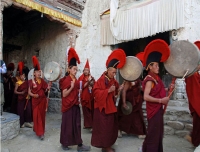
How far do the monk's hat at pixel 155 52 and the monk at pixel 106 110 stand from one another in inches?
19.9

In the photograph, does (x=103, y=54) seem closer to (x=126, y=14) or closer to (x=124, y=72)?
(x=126, y=14)

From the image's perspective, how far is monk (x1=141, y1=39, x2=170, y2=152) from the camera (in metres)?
2.65

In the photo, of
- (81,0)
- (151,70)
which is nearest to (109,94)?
(151,70)

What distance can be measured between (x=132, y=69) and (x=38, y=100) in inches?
Answer: 92.6

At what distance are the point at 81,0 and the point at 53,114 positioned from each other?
4.62 metres

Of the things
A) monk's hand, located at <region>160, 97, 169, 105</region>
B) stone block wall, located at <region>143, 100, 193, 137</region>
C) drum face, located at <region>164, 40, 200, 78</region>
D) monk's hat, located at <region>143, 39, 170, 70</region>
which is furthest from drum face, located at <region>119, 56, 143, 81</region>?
stone block wall, located at <region>143, 100, 193, 137</region>

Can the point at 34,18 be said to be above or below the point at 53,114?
above

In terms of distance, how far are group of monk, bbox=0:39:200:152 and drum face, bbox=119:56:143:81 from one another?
109mm

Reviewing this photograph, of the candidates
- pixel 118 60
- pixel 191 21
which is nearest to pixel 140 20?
pixel 191 21

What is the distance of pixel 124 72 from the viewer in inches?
128

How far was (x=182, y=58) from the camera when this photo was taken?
2707mm

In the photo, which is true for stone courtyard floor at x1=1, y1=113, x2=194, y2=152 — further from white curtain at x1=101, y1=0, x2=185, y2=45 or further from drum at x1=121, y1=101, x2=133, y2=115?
white curtain at x1=101, y1=0, x2=185, y2=45

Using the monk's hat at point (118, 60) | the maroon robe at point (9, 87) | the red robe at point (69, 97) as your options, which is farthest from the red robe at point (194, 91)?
the maroon robe at point (9, 87)

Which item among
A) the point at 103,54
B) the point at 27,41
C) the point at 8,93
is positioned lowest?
the point at 8,93
